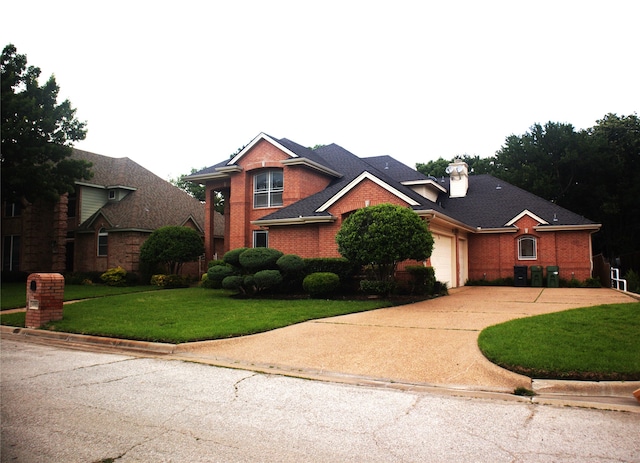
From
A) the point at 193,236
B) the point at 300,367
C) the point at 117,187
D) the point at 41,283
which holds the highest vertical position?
the point at 117,187

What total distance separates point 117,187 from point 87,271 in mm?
5595

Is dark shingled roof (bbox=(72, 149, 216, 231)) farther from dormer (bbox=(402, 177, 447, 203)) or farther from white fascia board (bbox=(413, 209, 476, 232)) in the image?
white fascia board (bbox=(413, 209, 476, 232))

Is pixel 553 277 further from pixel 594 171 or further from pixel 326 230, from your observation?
pixel 594 171

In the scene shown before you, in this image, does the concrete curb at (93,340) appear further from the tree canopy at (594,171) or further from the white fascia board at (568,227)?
the tree canopy at (594,171)

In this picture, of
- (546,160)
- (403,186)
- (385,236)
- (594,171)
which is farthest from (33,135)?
(594,171)

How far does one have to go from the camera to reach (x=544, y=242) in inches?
958

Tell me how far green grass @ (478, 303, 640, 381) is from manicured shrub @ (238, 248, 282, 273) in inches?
384

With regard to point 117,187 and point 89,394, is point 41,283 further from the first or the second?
point 117,187

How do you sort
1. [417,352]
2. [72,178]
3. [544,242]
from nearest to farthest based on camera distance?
[417,352]
[544,242]
[72,178]

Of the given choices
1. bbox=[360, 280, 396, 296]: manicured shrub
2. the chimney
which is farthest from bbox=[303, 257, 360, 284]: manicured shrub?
the chimney

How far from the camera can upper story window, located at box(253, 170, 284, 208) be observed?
79.8 ft

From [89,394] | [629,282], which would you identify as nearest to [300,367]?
[89,394]

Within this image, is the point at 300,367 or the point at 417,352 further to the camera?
the point at 417,352

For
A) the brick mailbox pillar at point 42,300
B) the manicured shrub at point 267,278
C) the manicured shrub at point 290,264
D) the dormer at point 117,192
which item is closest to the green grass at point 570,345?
the manicured shrub at point 290,264
